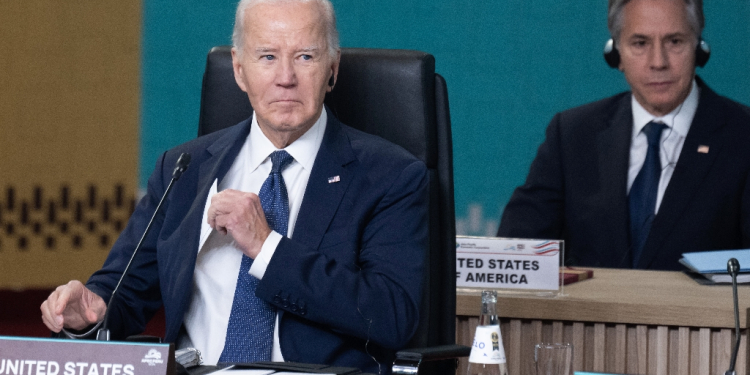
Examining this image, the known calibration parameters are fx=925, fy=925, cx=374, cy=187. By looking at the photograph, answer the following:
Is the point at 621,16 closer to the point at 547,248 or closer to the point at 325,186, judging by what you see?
the point at 547,248

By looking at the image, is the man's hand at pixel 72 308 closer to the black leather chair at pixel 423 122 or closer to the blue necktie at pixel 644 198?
the black leather chair at pixel 423 122

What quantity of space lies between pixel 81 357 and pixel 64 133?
315 centimetres

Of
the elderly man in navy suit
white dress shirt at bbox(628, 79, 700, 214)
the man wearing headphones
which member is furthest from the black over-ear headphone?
the elderly man in navy suit

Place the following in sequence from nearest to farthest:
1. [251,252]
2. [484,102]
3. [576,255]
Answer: [251,252], [576,255], [484,102]

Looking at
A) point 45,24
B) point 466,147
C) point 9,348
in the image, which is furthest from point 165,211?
point 45,24

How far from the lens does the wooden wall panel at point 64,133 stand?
3.99 m

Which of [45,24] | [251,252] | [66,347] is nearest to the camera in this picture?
[66,347]

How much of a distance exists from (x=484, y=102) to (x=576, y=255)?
0.79 metres

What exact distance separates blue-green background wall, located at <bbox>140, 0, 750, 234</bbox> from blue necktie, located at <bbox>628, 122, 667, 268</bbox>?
571 millimetres

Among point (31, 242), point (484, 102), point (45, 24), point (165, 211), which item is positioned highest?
point (45, 24)

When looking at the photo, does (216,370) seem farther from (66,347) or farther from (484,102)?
(484,102)

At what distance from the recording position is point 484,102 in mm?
3570

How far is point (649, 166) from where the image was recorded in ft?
9.79

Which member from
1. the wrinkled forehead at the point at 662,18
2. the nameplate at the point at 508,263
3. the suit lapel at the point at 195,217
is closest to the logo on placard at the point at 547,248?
the nameplate at the point at 508,263
